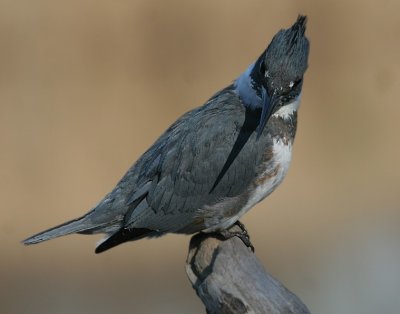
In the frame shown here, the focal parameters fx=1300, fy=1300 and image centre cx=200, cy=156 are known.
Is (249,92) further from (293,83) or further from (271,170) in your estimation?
(271,170)

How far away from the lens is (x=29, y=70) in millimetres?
8422

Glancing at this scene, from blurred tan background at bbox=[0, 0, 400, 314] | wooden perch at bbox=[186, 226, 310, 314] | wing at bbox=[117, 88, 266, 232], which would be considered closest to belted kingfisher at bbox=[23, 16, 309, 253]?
wing at bbox=[117, 88, 266, 232]

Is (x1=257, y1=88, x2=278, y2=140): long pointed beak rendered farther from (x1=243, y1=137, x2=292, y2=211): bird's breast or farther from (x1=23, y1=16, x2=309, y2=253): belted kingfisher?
(x1=243, y1=137, x2=292, y2=211): bird's breast

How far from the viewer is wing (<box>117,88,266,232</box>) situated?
5188 millimetres

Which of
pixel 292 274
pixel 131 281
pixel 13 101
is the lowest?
pixel 292 274

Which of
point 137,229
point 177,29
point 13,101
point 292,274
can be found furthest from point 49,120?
point 137,229

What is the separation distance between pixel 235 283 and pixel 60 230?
3.69 ft

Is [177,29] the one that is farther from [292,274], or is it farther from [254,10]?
[292,274]

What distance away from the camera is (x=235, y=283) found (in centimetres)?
428

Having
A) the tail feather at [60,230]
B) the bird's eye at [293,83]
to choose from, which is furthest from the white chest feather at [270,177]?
the tail feather at [60,230]

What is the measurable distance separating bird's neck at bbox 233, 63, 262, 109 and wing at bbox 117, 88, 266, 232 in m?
0.03

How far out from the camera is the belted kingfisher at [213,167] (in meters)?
5.15

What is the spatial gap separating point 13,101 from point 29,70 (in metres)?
0.23

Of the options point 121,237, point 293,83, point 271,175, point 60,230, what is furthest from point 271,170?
point 60,230
